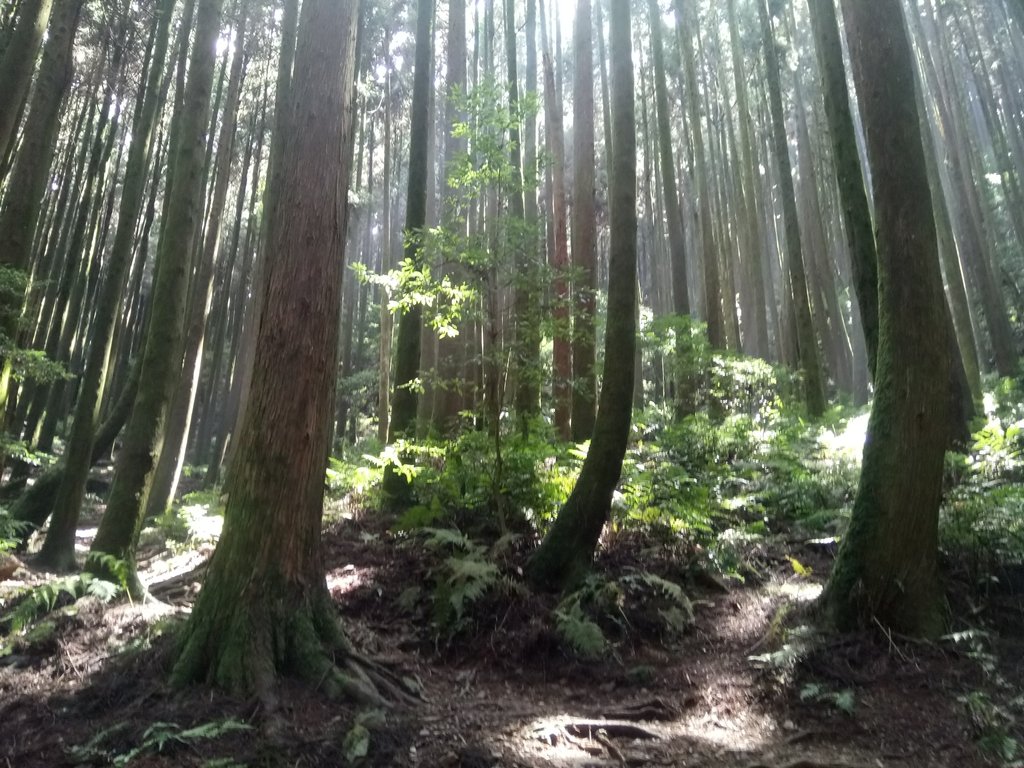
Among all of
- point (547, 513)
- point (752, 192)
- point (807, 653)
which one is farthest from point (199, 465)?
point (807, 653)

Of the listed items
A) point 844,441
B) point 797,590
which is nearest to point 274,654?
point 797,590

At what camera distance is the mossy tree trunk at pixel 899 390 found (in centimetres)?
481

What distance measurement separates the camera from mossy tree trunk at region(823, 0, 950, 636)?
4.81m

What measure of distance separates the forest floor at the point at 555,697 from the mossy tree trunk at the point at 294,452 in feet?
0.80

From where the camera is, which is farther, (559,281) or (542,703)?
(559,281)

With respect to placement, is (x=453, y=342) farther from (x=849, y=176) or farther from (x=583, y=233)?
(x=849, y=176)

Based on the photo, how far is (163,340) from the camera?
7195 millimetres

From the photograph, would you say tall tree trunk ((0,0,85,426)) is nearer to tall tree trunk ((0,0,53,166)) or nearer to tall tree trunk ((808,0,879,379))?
tall tree trunk ((0,0,53,166))

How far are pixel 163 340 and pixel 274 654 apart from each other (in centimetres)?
418

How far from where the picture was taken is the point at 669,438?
10.9 meters

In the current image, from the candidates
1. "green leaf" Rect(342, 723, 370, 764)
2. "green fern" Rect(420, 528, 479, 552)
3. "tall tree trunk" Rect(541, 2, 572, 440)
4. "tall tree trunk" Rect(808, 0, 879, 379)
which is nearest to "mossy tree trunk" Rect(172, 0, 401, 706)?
"green leaf" Rect(342, 723, 370, 764)

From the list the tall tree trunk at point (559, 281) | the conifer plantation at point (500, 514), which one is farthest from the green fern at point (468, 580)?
the tall tree trunk at point (559, 281)

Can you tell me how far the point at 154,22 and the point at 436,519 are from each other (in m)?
10.5

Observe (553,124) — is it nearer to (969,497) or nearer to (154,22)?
(154,22)
